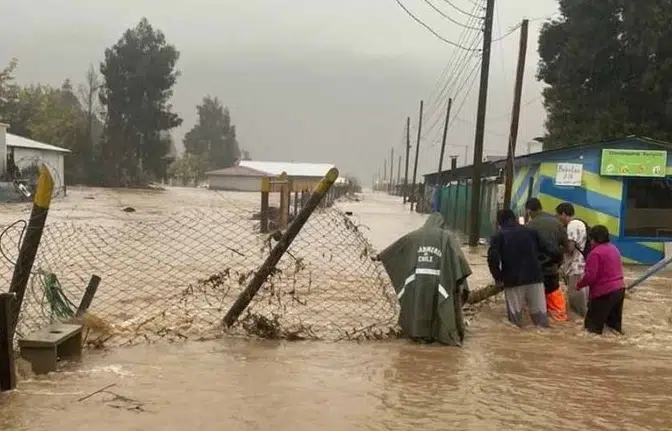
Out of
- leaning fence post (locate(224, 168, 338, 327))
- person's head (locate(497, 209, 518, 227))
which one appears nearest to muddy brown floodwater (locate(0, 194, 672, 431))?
leaning fence post (locate(224, 168, 338, 327))

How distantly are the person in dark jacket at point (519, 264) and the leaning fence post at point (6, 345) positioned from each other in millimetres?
5198

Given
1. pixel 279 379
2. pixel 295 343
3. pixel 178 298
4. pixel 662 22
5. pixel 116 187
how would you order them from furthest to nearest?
pixel 116 187
pixel 662 22
pixel 178 298
pixel 295 343
pixel 279 379

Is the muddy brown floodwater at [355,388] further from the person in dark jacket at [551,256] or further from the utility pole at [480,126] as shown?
the utility pole at [480,126]

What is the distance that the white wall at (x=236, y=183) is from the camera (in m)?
99.3

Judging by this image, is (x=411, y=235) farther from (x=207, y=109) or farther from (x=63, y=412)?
(x=207, y=109)

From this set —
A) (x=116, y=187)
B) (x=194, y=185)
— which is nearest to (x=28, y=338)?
(x=116, y=187)

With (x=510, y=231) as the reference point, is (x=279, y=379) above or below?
below

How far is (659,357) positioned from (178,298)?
20.1ft

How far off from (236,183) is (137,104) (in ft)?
65.0

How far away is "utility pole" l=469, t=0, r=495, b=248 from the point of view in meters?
22.0

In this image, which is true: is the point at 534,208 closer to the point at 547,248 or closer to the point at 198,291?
the point at 547,248

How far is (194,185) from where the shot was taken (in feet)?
383

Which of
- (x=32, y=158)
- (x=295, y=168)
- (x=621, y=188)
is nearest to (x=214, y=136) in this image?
(x=295, y=168)

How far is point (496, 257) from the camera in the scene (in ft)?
29.2
